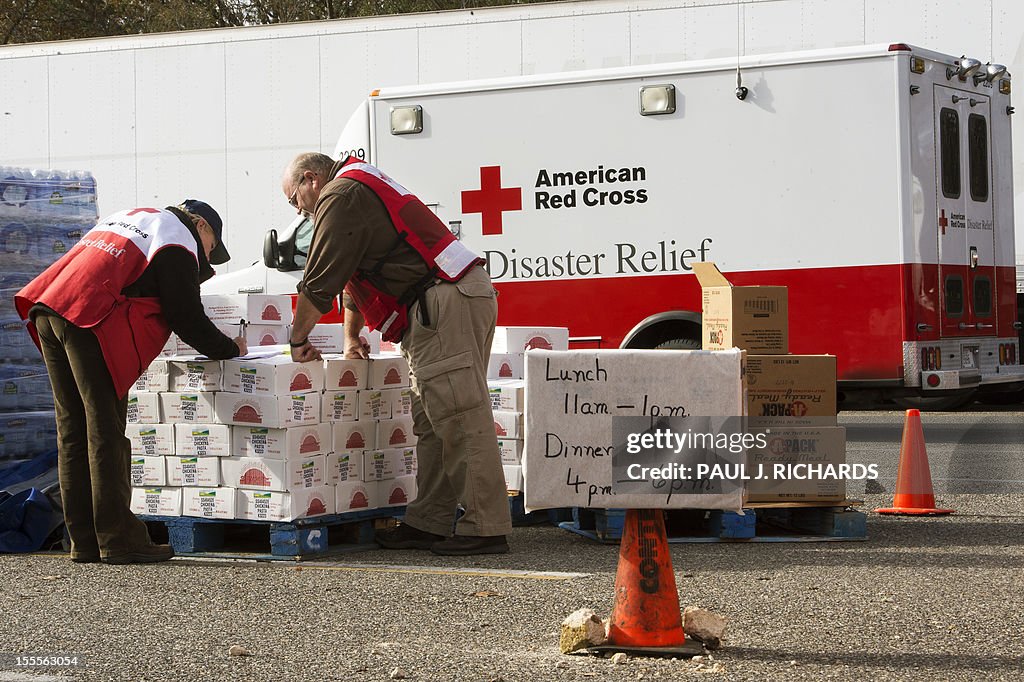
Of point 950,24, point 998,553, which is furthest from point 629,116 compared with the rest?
point 998,553

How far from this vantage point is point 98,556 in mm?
6672

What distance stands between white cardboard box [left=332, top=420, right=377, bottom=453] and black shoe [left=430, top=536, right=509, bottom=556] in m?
0.69

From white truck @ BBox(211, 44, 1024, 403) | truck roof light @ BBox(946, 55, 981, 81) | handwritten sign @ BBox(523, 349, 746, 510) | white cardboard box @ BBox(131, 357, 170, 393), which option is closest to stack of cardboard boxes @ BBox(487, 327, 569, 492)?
white cardboard box @ BBox(131, 357, 170, 393)

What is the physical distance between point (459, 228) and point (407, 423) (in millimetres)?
4695

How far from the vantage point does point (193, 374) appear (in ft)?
23.0

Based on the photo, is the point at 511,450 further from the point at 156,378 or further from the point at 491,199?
the point at 491,199

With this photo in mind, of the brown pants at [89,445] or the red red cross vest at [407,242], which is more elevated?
the red red cross vest at [407,242]

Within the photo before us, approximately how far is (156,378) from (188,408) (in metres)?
0.25

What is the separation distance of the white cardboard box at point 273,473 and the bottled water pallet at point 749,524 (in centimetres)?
141

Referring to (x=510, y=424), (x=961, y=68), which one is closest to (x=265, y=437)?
(x=510, y=424)

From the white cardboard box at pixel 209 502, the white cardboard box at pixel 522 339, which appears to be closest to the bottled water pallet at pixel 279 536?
the white cardboard box at pixel 209 502

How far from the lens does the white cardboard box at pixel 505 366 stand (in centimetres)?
813

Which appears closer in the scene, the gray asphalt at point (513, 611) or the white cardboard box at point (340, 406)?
the gray asphalt at point (513, 611)

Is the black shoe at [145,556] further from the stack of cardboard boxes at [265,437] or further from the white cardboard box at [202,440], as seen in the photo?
the white cardboard box at [202,440]
